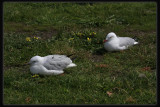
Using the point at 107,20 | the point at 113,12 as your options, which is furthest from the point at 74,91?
the point at 113,12

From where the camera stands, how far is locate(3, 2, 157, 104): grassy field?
20.6 feet

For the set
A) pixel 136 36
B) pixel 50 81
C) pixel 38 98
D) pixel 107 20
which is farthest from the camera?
pixel 107 20

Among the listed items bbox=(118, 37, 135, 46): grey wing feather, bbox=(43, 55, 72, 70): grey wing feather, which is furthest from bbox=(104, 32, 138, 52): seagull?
bbox=(43, 55, 72, 70): grey wing feather

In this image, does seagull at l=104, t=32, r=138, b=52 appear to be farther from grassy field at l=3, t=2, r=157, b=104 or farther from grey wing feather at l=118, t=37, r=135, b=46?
grassy field at l=3, t=2, r=157, b=104

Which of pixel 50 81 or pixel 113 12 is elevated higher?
pixel 113 12

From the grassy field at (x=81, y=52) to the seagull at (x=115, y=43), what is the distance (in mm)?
156

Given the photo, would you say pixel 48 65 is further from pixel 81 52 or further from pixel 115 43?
pixel 115 43

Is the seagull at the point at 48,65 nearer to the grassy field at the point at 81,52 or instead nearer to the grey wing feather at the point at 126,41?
the grassy field at the point at 81,52

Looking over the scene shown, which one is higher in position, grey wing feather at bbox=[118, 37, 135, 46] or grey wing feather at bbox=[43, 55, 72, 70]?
grey wing feather at bbox=[118, 37, 135, 46]

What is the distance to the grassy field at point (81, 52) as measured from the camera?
629 centimetres

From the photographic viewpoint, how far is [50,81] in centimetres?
683

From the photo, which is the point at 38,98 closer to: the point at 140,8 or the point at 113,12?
the point at 113,12

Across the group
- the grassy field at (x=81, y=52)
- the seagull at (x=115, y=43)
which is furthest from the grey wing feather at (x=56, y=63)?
the seagull at (x=115, y=43)

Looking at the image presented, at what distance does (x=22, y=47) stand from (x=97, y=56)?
2.32 metres
